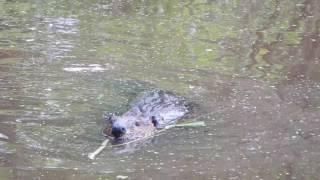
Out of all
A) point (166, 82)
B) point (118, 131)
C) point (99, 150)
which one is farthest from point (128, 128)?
point (166, 82)

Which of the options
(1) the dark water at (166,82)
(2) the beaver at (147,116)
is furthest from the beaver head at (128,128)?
(1) the dark water at (166,82)

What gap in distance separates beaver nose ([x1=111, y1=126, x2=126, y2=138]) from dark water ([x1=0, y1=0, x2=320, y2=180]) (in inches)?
7.5

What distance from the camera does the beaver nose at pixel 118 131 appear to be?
6.16m

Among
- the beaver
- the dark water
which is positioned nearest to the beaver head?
the beaver

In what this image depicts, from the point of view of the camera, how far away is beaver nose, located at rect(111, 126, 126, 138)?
20.2ft

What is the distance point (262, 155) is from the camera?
19.9 feet

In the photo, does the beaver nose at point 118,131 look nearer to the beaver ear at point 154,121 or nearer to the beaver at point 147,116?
the beaver at point 147,116

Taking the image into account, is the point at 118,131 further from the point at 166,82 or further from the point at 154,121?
the point at 166,82

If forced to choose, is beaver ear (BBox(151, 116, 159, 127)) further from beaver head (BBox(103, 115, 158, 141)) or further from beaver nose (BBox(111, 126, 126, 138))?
beaver nose (BBox(111, 126, 126, 138))

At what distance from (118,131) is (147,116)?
0.60m

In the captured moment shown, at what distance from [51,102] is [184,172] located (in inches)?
84.6

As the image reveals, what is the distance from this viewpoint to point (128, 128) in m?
6.29

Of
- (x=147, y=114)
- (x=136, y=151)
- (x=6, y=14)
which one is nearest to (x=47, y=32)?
(x=6, y=14)

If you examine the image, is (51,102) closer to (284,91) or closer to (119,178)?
(119,178)
